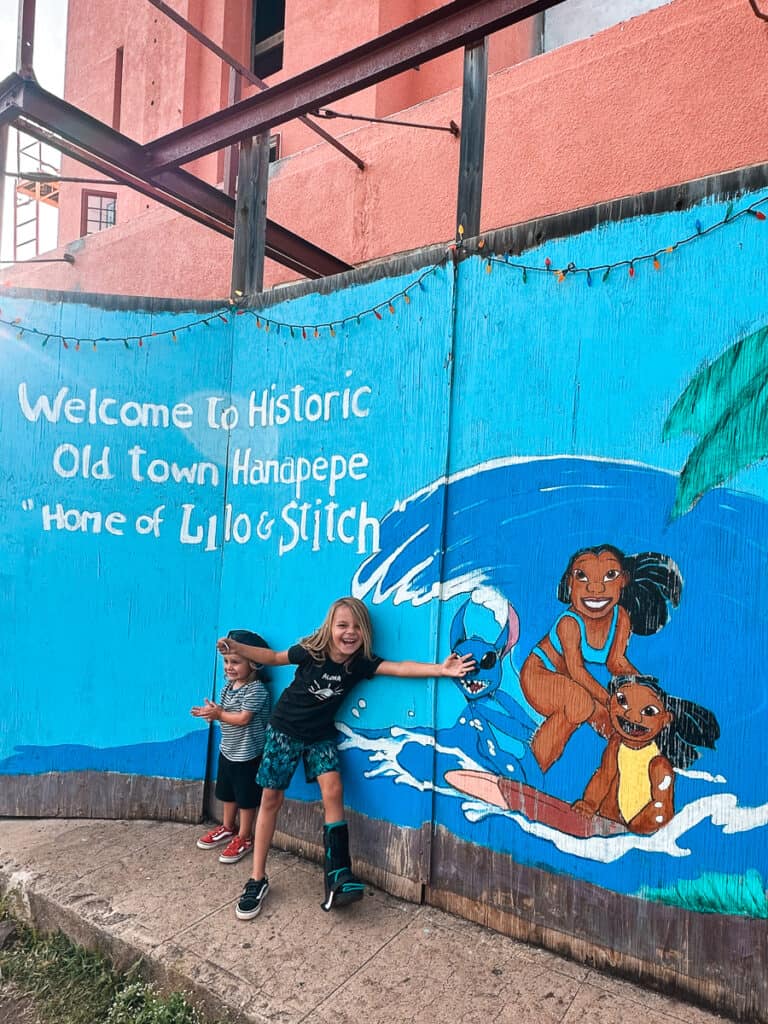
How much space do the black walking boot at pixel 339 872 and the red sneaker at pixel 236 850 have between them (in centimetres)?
68

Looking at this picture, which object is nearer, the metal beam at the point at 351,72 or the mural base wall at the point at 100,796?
the metal beam at the point at 351,72

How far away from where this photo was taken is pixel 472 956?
2754 mm

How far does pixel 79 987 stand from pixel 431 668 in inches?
78.0

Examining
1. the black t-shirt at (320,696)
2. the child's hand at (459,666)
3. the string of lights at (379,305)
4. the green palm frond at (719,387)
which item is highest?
the string of lights at (379,305)

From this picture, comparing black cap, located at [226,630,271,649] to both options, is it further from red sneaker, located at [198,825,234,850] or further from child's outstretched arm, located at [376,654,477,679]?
red sneaker, located at [198,825,234,850]

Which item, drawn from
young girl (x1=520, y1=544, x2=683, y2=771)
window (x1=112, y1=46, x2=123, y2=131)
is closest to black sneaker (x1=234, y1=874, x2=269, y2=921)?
young girl (x1=520, y1=544, x2=683, y2=771)

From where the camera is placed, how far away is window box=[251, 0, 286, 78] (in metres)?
8.28

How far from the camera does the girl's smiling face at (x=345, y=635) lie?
10.7 feet

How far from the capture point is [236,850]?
3.57m

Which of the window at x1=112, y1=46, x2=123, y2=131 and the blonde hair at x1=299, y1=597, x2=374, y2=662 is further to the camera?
the window at x1=112, y1=46, x2=123, y2=131

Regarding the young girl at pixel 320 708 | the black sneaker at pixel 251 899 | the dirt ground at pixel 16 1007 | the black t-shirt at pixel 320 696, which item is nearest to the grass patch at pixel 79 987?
the dirt ground at pixel 16 1007

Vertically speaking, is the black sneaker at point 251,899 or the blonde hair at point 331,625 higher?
the blonde hair at point 331,625

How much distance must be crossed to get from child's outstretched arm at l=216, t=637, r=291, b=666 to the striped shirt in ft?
0.58

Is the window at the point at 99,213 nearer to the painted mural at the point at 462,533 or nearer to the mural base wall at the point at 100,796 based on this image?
the painted mural at the point at 462,533
